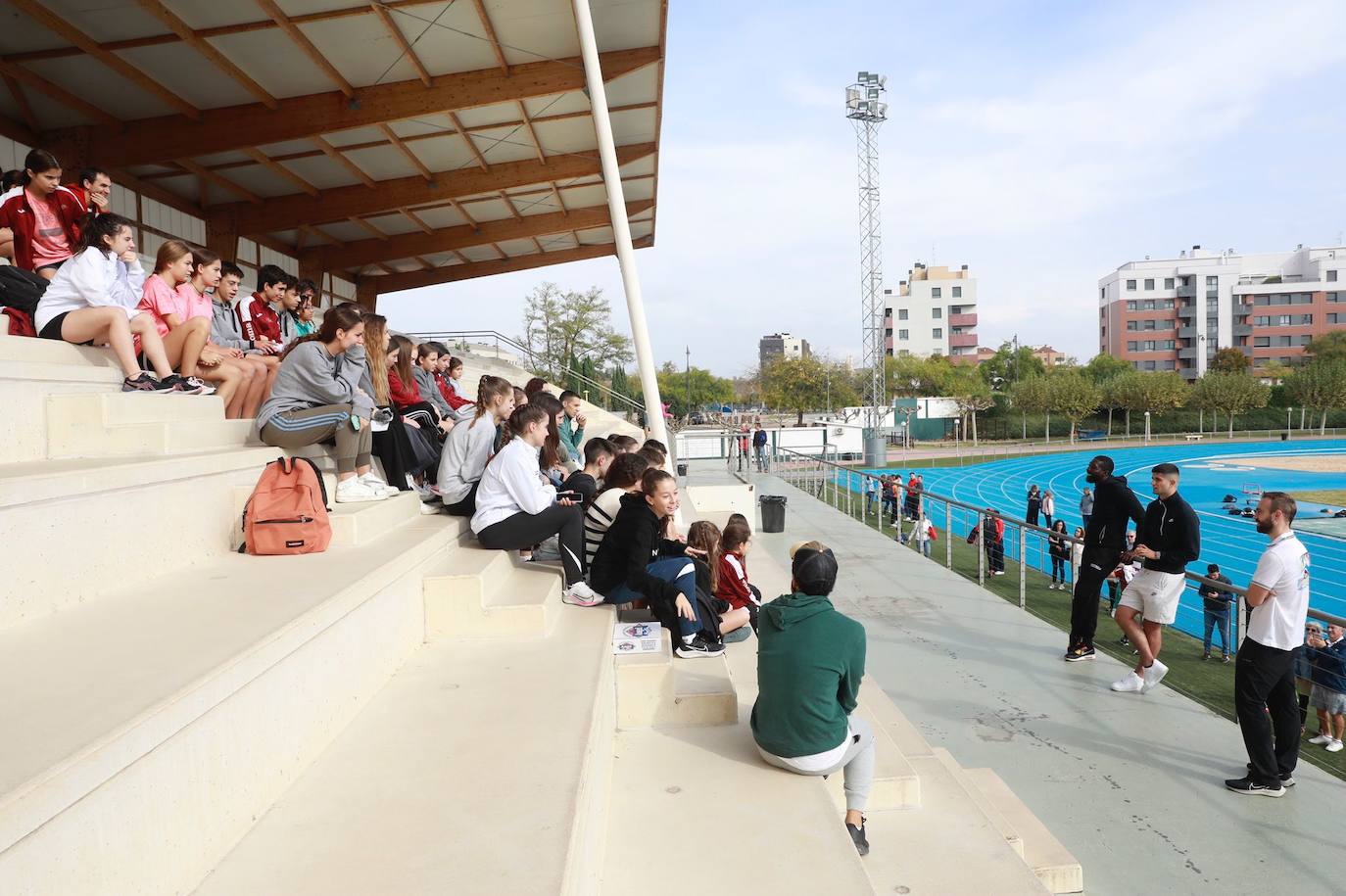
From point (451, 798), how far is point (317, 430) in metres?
2.78

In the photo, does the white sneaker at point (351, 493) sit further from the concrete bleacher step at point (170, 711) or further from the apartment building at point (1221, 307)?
the apartment building at point (1221, 307)

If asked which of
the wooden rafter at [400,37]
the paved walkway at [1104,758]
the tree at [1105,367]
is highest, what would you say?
the wooden rafter at [400,37]

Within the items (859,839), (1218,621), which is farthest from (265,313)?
(1218,621)

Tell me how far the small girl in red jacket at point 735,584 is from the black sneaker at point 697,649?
52cm

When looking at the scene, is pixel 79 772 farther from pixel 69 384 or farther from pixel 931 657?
pixel 931 657

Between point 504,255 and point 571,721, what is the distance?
2387cm

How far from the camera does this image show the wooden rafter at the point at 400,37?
1037cm

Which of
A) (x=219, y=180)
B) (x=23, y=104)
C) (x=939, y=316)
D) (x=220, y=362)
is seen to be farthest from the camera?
(x=939, y=316)

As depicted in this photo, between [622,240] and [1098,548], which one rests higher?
[622,240]

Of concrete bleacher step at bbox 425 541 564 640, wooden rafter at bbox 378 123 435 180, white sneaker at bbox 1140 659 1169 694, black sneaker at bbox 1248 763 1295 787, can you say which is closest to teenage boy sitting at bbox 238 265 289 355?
concrete bleacher step at bbox 425 541 564 640

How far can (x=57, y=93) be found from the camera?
11.2m

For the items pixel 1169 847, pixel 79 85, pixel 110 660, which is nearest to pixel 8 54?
pixel 79 85

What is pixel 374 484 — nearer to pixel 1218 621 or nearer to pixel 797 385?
pixel 1218 621

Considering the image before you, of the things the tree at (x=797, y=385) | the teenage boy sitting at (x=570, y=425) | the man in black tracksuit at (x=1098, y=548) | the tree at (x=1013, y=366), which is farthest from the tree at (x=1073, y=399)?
the man in black tracksuit at (x=1098, y=548)
